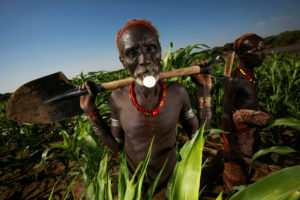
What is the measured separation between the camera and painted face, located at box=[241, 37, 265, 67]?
123 centimetres

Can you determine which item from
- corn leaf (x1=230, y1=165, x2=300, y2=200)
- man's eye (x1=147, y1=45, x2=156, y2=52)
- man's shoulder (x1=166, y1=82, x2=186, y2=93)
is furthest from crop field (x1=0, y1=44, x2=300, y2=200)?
man's eye (x1=147, y1=45, x2=156, y2=52)

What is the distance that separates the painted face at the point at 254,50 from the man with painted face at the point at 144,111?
60 cm

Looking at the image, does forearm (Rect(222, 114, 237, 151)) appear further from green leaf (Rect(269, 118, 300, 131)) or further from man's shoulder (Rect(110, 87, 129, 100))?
man's shoulder (Rect(110, 87, 129, 100))

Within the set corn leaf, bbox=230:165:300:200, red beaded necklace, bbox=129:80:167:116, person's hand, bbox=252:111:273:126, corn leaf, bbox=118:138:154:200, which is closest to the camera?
corn leaf, bbox=230:165:300:200

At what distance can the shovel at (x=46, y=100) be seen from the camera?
3.60ft

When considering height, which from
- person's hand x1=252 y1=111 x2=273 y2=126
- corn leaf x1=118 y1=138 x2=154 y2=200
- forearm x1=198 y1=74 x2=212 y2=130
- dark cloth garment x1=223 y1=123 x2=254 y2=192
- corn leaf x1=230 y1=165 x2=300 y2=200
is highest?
forearm x1=198 y1=74 x2=212 y2=130

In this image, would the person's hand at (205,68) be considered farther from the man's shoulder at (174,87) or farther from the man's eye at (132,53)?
the man's eye at (132,53)

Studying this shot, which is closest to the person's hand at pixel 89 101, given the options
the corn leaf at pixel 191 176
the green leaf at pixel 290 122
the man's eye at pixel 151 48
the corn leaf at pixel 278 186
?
the man's eye at pixel 151 48

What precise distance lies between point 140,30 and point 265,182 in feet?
2.99

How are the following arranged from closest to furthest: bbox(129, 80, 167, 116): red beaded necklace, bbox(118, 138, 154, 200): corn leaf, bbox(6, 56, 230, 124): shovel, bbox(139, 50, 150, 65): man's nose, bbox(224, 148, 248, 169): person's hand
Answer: bbox(118, 138, 154, 200): corn leaf
bbox(139, 50, 150, 65): man's nose
bbox(129, 80, 167, 116): red beaded necklace
bbox(6, 56, 230, 124): shovel
bbox(224, 148, 248, 169): person's hand

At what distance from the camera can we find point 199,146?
1.40ft

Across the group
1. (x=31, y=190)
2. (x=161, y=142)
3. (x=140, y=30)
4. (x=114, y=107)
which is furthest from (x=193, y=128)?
(x=31, y=190)

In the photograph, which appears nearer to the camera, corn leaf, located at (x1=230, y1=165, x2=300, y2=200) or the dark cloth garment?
corn leaf, located at (x1=230, y1=165, x2=300, y2=200)

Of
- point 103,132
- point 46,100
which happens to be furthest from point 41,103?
point 103,132
